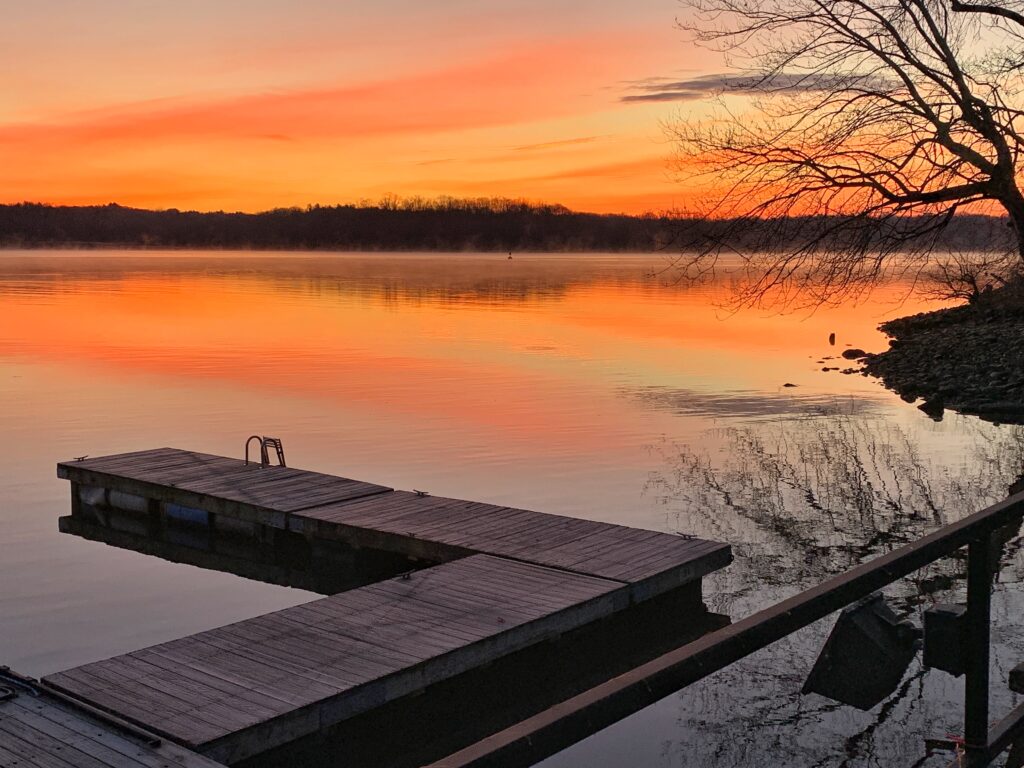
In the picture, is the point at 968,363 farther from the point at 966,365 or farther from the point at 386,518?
the point at 386,518

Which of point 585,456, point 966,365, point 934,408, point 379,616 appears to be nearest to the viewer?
point 379,616

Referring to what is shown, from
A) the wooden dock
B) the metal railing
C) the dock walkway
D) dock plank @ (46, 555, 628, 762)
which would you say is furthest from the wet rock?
the metal railing

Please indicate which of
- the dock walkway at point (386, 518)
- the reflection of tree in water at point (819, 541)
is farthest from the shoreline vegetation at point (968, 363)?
the dock walkway at point (386, 518)

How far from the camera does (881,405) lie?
100 ft

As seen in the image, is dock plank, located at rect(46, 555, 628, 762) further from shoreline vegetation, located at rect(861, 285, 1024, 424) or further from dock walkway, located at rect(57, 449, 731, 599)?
shoreline vegetation, located at rect(861, 285, 1024, 424)

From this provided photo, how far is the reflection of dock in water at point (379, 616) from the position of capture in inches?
333

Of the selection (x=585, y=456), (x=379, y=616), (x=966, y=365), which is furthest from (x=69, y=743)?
(x=966, y=365)

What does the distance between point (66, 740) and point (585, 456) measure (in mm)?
15729

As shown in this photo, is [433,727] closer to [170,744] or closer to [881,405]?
[170,744]

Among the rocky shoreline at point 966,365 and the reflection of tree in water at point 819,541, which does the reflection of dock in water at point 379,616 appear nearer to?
the reflection of tree in water at point 819,541

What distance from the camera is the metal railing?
2.54 m

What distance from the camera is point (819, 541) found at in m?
16.3

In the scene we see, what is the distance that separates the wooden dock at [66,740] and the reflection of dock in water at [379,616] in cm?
30

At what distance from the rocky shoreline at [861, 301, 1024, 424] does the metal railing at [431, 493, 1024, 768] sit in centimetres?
2462
